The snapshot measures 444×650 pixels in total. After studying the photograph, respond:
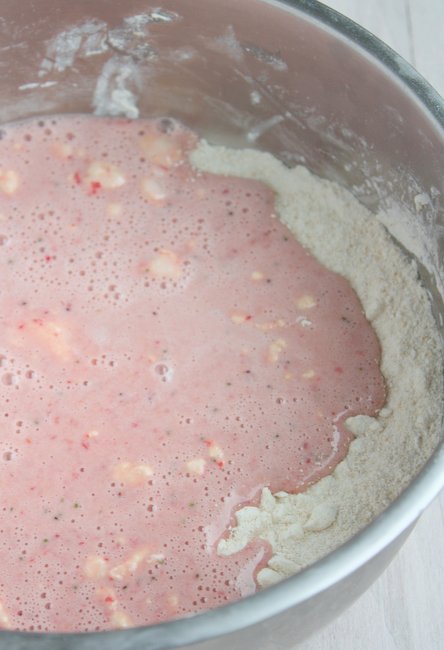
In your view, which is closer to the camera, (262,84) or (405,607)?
(405,607)

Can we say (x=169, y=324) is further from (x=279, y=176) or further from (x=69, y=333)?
(x=279, y=176)

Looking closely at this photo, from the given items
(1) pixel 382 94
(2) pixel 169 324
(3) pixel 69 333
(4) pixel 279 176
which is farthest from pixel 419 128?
(3) pixel 69 333

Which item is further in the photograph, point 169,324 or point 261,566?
point 169,324

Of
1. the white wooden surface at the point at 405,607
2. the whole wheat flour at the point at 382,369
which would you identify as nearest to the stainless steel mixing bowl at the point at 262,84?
the whole wheat flour at the point at 382,369

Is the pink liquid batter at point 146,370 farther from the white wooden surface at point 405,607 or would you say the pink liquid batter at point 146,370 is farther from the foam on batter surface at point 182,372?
the white wooden surface at point 405,607

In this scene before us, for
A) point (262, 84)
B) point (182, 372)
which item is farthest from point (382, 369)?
point (262, 84)

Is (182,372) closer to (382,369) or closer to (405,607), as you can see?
(382,369)
